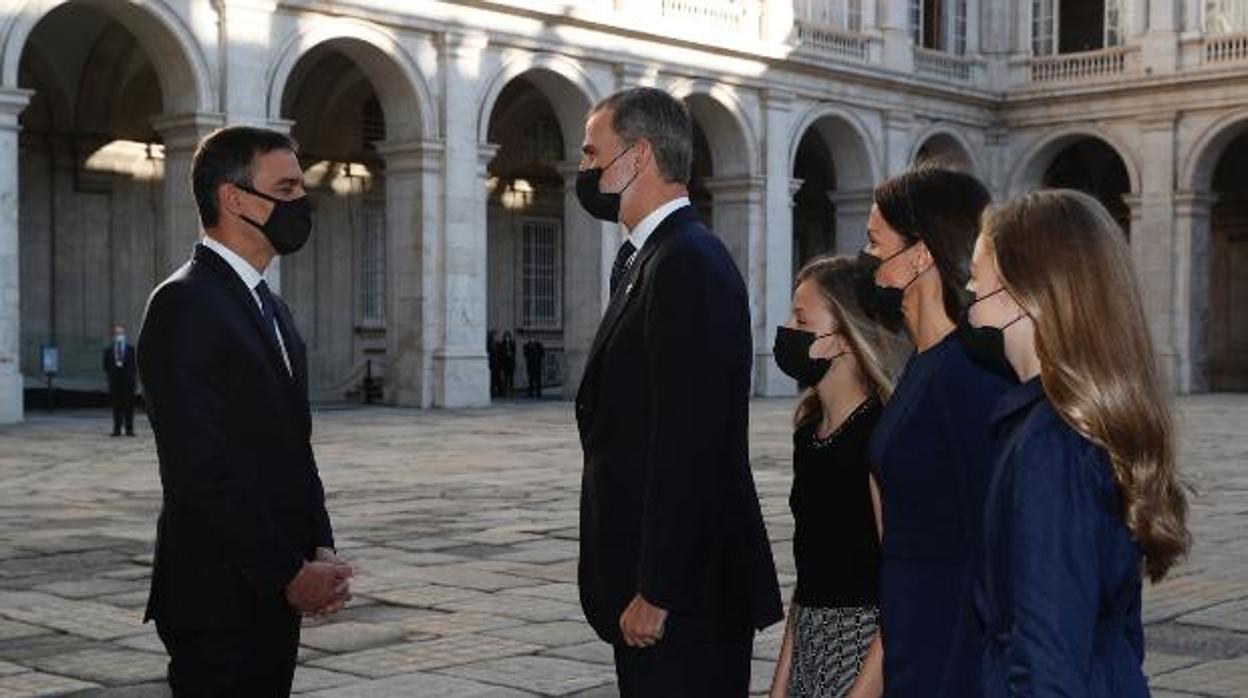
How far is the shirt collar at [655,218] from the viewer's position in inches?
144

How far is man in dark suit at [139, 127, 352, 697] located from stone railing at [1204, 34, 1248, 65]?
30513 mm

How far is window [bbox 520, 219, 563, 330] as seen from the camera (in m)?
32.2

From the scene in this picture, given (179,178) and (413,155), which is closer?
(179,178)

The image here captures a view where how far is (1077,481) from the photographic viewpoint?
95.4 inches

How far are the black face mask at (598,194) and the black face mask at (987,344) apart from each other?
1156 millimetres

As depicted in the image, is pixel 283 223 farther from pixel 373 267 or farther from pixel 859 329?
→ pixel 373 267

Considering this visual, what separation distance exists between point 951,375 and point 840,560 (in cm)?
69

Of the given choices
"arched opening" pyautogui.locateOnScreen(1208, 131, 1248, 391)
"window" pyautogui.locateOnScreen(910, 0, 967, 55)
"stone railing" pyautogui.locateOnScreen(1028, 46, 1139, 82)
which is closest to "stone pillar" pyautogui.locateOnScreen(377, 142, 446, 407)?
"window" pyautogui.locateOnScreen(910, 0, 967, 55)

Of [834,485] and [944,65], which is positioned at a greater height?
[944,65]

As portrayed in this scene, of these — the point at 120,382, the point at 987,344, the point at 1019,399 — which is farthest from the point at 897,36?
the point at 1019,399

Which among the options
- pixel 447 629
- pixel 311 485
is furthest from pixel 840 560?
pixel 447 629

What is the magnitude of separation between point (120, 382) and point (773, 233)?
13.3 metres

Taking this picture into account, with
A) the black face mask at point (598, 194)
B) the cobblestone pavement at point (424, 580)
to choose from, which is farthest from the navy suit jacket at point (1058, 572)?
the black face mask at point (598, 194)

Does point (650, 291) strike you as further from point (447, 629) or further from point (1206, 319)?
point (1206, 319)
